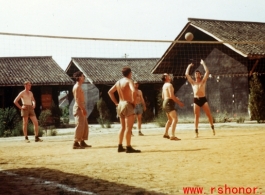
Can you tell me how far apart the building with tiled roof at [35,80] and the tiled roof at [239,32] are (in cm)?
1045

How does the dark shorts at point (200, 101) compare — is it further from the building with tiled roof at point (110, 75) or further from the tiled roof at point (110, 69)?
the tiled roof at point (110, 69)

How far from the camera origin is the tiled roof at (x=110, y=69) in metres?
33.5

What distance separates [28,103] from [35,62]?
64.8 ft

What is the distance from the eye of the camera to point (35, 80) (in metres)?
29.1

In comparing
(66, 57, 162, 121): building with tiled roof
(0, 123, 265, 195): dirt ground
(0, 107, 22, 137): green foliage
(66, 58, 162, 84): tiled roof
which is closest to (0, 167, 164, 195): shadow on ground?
(0, 123, 265, 195): dirt ground

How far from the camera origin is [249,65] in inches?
867

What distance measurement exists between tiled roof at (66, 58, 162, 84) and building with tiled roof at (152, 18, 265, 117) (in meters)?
6.84

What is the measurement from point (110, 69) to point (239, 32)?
13.8m

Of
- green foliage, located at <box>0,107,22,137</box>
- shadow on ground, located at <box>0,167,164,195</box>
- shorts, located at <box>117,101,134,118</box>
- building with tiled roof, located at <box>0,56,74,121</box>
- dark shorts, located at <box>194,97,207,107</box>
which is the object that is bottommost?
shadow on ground, located at <box>0,167,164,195</box>

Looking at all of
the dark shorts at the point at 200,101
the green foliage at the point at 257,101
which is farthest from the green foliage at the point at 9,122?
the green foliage at the point at 257,101

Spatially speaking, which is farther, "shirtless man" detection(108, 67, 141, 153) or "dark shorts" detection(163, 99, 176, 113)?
"dark shorts" detection(163, 99, 176, 113)

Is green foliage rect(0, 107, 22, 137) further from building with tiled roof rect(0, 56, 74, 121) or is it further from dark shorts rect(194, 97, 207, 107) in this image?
dark shorts rect(194, 97, 207, 107)

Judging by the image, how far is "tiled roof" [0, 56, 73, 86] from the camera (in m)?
28.9

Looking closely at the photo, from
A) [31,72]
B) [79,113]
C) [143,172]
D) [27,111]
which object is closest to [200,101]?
[79,113]
